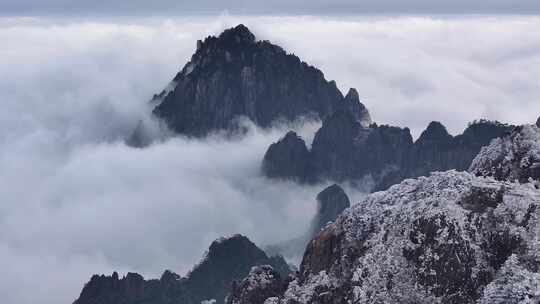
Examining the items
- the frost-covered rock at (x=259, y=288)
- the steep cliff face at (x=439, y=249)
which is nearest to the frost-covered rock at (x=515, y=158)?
the steep cliff face at (x=439, y=249)

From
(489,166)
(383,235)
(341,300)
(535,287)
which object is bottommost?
(535,287)

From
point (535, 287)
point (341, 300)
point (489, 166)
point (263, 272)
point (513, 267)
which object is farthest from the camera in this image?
point (263, 272)

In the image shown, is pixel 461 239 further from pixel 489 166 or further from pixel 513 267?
pixel 489 166

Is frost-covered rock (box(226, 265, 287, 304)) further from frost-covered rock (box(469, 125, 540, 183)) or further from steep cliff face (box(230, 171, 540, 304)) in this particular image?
frost-covered rock (box(469, 125, 540, 183))

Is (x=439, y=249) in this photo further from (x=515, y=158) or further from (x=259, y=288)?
(x=259, y=288)

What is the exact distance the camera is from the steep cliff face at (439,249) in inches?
4166

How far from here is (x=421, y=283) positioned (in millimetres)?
111125

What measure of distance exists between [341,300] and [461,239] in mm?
20450

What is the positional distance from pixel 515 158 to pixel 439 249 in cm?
2976

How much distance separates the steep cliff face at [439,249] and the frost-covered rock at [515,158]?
920 centimetres

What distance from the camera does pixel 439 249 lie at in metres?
111

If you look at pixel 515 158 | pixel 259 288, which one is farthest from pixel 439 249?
pixel 259 288

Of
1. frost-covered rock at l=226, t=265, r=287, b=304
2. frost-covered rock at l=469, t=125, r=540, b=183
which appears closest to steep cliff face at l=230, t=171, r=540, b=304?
frost-covered rock at l=469, t=125, r=540, b=183

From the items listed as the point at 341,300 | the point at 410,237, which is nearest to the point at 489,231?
the point at 410,237
